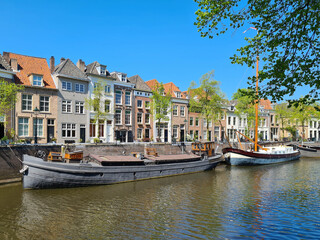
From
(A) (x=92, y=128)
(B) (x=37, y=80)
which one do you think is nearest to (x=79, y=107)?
(A) (x=92, y=128)

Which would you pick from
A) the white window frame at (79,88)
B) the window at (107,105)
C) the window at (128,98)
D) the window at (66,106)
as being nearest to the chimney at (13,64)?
the window at (66,106)

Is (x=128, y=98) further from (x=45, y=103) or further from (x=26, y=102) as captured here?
(x=26, y=102)

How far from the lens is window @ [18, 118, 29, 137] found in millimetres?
30134

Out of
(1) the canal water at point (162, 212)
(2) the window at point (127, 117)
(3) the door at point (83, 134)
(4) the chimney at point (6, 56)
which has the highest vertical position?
(4) the chimney at point (6, 56)

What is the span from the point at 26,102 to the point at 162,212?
2450 cm

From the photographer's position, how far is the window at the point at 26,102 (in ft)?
101

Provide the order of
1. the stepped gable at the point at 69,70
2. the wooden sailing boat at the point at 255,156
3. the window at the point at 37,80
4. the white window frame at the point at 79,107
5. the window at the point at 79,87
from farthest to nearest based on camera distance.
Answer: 1. the window at the point at 79,87
2. the white window frame at the point at 79,107
3. the wooden sailing boat at the point at 255,156
4. the stepped gable at the point at 69,70
5. the window at the point at 37,80

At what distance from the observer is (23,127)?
3041 cm

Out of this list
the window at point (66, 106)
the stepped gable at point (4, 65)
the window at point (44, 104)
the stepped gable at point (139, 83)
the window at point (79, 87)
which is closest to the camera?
the stepped gable at point (4, 65)

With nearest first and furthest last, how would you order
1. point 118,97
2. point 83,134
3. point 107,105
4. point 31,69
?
point 31,69
point 83,134
point 107,105
point 118,97

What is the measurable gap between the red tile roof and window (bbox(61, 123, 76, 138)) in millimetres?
5455

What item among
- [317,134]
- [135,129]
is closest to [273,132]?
[317,134]

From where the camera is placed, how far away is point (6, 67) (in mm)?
29734

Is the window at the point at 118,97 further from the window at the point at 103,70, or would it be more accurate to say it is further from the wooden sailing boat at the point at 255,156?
the wooden sailing boat at the point at 255,156
